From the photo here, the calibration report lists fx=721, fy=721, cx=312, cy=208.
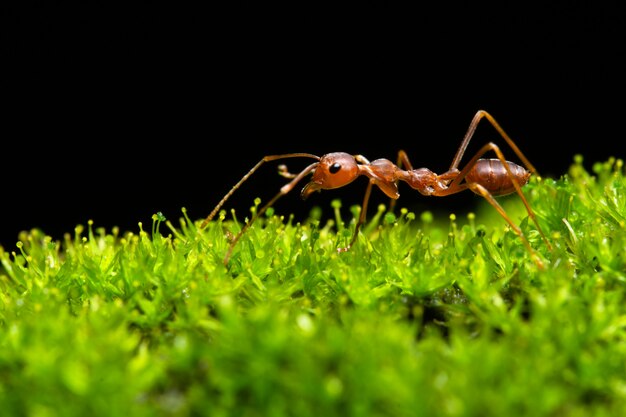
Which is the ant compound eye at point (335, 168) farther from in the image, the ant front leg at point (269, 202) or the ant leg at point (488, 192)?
the ant leg at point (488, 192)

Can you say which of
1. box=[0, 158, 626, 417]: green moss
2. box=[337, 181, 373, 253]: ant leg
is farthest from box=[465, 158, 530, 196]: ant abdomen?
box=[337, 181, 373, 253]: ant leg

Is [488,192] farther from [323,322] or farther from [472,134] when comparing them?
[323,322]

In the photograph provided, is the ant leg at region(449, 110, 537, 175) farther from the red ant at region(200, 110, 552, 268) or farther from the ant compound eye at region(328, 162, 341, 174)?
the ant compound eye at region(328, 162, 341, 174)

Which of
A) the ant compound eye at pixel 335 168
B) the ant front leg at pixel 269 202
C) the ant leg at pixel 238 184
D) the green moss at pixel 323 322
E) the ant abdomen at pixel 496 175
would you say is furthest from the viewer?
the ant abdomen at pixel 496 175

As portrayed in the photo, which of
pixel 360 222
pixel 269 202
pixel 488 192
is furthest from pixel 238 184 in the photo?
pixel 488 192

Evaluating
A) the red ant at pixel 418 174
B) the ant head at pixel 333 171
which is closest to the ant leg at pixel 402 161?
the red ant at pixel 418 174
